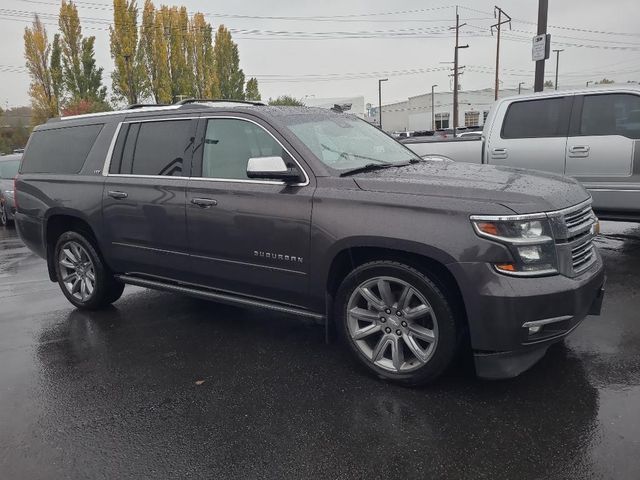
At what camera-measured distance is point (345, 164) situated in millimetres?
3869

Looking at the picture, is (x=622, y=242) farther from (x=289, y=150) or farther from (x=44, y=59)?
(x=44, y=59)

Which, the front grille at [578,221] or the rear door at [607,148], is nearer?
the front grille at [578,221]

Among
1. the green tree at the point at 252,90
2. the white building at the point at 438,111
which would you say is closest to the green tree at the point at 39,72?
the green tree at the point at 252,90

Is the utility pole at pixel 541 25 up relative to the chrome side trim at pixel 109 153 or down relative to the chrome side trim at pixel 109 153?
up

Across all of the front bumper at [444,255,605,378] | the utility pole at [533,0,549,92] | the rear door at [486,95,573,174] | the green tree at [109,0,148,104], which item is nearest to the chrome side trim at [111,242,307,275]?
the front bumper at [444,255,605,378]

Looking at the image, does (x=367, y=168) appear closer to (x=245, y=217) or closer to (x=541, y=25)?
(x=245, y=217)

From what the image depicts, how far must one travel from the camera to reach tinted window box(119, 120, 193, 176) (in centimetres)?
439

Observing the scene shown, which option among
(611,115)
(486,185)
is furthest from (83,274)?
(611,115)

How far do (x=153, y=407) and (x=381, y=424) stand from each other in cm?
148

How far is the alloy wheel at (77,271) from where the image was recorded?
5.30 m

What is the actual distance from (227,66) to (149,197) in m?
59.2

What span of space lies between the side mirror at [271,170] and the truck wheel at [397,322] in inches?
32.1

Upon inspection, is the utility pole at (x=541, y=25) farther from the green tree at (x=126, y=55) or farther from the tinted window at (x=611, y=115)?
the green tree at (x=126, y=55)

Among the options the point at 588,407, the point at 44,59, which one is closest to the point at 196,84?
the point at 44,59
